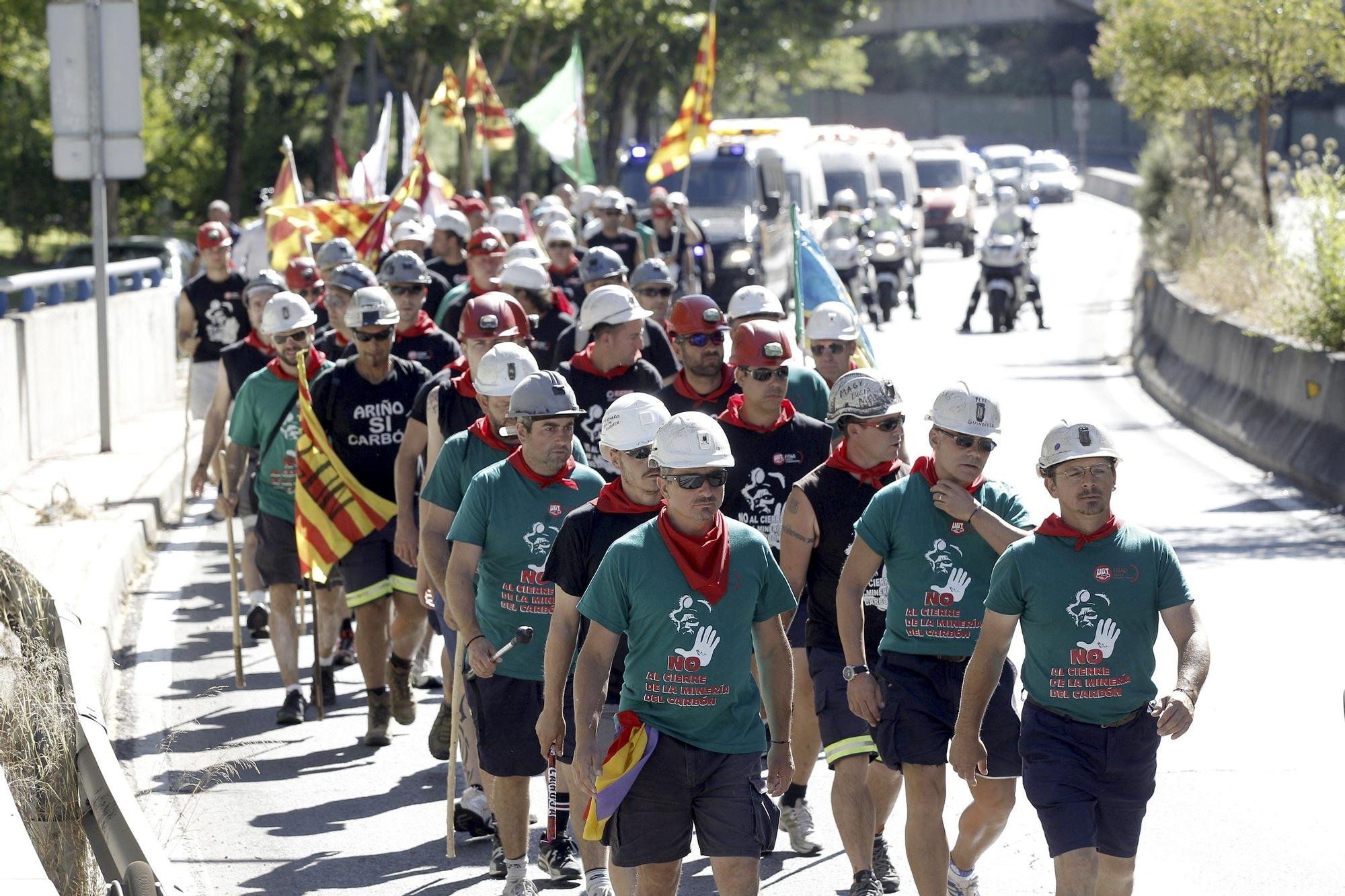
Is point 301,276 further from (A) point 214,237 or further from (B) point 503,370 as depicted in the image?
(B) point 503,370

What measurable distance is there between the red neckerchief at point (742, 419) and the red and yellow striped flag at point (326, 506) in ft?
7.17

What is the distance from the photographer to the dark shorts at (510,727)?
21.9ft

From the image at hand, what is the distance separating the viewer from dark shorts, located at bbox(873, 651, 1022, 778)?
623 cm

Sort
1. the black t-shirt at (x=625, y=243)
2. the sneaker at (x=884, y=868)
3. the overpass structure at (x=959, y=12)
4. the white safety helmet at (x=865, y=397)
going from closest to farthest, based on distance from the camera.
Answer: the white safety helmet at (x=865, y=397) → the sneaker at (x=884, y=868) → the black t-shirt at (x=625, y=243) → the overpass structure at (x=959, y=12)

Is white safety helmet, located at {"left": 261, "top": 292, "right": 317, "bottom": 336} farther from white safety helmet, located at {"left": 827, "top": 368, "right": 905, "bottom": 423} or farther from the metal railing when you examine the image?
the metal railing

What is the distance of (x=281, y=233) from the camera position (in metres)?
15.6

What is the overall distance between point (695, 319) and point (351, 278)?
9.70 ft

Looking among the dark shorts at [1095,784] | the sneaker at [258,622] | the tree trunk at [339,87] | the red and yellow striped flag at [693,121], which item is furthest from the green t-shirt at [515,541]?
the tree trunk at [339,87]

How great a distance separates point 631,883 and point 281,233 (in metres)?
10.7

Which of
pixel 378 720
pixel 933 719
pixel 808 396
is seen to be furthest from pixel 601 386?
pixel 933 719

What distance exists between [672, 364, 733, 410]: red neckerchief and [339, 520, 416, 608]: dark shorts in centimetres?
165

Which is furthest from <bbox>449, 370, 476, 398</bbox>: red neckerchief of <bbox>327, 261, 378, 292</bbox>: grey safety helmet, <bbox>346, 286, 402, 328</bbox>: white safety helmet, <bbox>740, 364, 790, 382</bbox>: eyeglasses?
<bbox>327, 261, 378, 292</bbox>: grey safety helmet

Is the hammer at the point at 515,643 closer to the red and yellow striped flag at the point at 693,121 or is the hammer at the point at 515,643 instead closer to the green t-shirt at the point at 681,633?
the green t-shirt at the point at 681,633

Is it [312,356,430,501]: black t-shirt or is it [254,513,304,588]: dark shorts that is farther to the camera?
[254,513,304,588]: dark shorts
